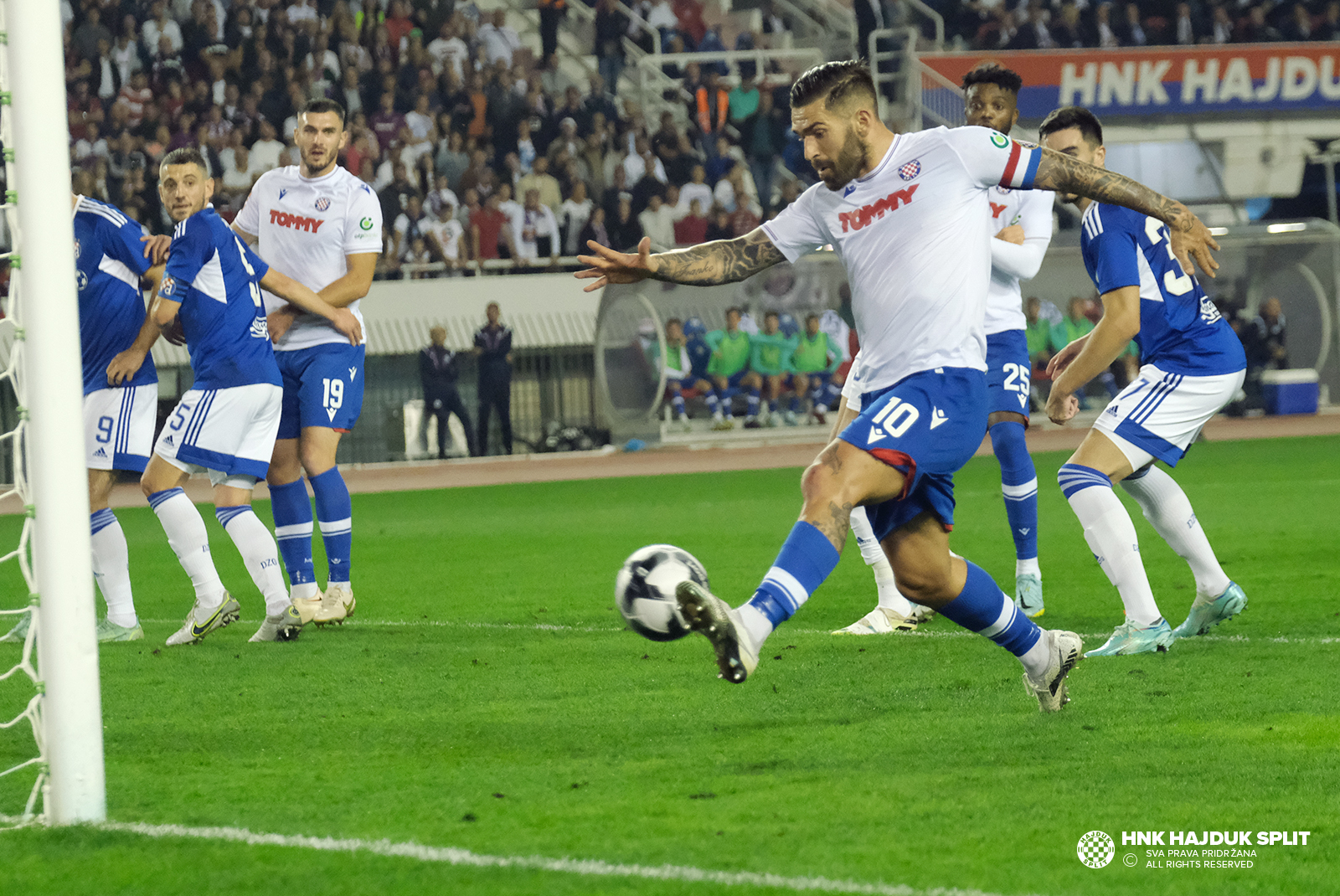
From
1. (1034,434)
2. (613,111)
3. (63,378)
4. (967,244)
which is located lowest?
(1034,434)

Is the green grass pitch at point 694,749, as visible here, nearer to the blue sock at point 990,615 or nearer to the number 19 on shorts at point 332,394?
the blue sock at point 990,615

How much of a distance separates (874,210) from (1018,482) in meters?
2.82

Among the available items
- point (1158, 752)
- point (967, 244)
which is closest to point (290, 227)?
point (967, 244)

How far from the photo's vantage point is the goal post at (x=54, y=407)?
3.68 m

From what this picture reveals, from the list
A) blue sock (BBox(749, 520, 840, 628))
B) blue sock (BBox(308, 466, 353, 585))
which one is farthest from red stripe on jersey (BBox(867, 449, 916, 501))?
blue sock (BBox(308, 466, 353, 585))

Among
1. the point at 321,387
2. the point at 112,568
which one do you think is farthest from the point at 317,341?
the point at 112,568

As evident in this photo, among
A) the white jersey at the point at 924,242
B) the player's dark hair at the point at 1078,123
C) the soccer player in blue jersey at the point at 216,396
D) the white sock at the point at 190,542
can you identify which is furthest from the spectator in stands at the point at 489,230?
the white jersey at the point at 924,242

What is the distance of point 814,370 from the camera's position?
838 inches

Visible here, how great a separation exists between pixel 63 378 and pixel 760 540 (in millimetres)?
7679

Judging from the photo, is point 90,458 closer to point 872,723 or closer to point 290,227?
point 290,227

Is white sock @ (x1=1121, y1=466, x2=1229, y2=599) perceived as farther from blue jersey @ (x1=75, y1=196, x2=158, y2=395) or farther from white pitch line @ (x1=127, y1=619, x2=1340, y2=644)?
blue jersey @ (x1=75, y1=196, x2=158, y2=395)

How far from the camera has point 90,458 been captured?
7.32 m

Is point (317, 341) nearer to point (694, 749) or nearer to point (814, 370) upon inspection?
point (694, 749)

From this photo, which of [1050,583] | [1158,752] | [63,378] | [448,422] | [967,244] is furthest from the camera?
[448,422]
